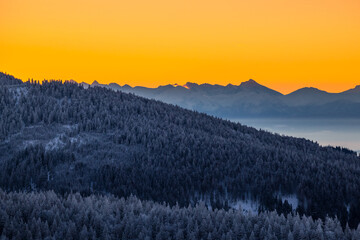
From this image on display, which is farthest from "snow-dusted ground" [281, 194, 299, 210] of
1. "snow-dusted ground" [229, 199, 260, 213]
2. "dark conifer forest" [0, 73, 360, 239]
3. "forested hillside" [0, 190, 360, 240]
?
"forested hillside" [0, 190, 360, 240]

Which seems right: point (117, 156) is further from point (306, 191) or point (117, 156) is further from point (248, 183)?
point (306, 191)

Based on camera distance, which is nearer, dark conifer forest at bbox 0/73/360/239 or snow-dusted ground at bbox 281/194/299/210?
dark conifer forest at bbox 0/73/360/239

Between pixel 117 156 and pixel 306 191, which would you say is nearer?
pixel 306 191

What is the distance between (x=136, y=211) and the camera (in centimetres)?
5294

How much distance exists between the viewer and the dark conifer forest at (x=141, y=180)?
4653 centimetres

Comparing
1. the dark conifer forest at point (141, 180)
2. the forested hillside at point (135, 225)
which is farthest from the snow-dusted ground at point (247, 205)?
the forested hillside at point (135, 225)

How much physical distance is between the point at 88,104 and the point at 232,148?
5976 centimetres

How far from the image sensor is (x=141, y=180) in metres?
100

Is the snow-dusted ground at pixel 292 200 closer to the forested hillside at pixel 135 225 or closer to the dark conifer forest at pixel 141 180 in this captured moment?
the dark conifer forest at pixel 141 180

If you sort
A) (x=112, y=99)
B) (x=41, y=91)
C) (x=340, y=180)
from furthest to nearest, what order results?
(x=112, y=99) < (x=41, y=91) < (x=340, y=180)

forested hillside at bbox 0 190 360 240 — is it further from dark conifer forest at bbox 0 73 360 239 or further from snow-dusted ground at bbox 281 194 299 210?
snow-dusted ground at bbox 281 194 299 210

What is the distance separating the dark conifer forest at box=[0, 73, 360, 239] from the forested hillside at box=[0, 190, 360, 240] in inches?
5.3

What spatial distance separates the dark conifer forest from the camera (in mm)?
46531

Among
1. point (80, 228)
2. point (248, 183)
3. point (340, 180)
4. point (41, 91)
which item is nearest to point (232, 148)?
point (248, 183)
